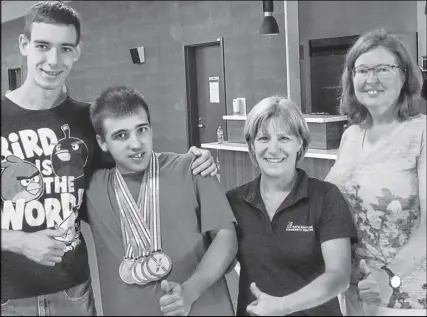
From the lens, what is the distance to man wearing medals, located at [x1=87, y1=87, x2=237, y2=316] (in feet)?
3.43

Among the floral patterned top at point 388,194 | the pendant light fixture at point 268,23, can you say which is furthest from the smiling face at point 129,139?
the pendant light fixture at point 268,23

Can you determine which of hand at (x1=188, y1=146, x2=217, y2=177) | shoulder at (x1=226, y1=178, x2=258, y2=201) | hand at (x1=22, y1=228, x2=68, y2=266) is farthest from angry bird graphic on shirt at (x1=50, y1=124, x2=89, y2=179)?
shoulder at (x1=226, y1=178, x2=258, y2=201)

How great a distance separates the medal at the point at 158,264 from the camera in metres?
1.07

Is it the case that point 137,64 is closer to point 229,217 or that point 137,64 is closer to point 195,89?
point 195,89

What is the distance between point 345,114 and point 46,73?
69 centimetres

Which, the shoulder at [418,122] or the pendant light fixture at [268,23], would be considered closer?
the shoulder at [418,122]

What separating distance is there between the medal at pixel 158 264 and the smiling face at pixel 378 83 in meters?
0.53

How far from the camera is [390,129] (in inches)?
46.1

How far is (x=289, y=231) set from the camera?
→ 3.59 feet

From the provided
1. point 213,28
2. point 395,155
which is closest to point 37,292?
point 395,155

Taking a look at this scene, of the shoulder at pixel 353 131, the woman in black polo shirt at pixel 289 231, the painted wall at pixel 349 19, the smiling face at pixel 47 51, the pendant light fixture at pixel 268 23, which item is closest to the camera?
the smiling face at pixel 47 51

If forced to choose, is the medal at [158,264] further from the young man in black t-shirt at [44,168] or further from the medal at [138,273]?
the young man in black t-shirt at [44,168]

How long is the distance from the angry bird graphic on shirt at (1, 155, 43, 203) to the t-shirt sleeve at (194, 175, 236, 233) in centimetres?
30

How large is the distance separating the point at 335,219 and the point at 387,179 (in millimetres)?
157
